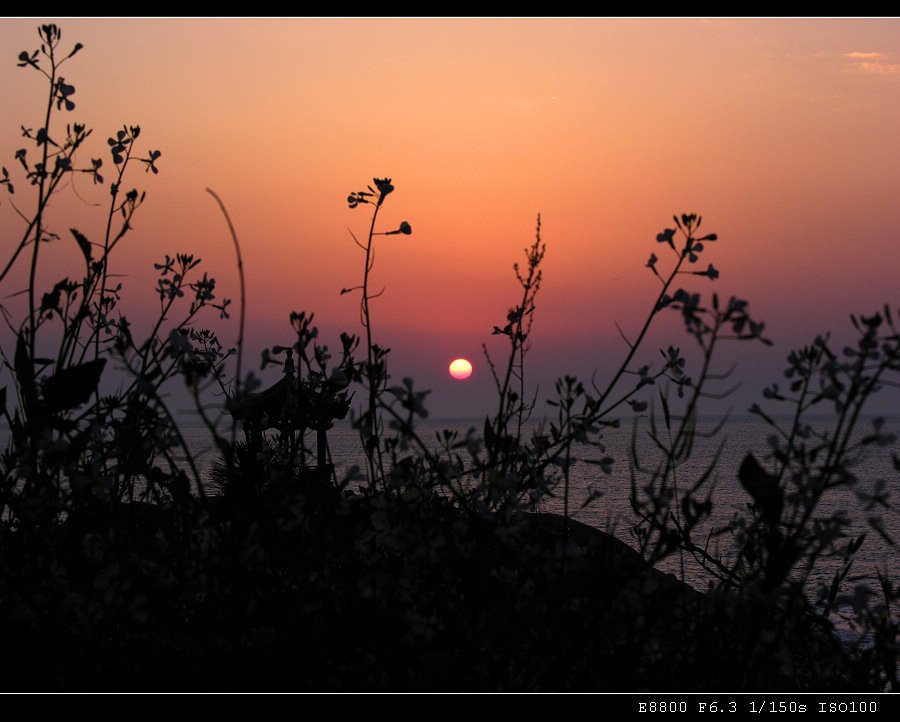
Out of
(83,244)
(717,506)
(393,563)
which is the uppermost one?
(83,244)

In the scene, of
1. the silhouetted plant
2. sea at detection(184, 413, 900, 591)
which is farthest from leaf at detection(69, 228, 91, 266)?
sea at detection(184, 413, 900, 591)

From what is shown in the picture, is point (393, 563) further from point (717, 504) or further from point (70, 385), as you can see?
point (717, 504)

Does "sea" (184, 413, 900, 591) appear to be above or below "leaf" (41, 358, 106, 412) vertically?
below

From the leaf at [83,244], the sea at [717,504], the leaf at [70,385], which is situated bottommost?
the sea at [717,504]

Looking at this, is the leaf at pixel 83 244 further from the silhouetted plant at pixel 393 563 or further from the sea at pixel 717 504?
the sea at pixel 717 504

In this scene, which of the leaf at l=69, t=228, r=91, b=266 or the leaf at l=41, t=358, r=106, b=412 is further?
the leaf at l=69, t=228, r=91, b=266

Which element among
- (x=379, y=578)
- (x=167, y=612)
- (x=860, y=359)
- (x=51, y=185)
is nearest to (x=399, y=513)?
(x=379, y=578)

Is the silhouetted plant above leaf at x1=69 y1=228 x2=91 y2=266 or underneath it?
underneath

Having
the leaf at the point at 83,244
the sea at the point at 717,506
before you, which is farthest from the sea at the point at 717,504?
the leaf at the point at 83,244

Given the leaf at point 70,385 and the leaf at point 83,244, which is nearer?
the leaf at point 70,385

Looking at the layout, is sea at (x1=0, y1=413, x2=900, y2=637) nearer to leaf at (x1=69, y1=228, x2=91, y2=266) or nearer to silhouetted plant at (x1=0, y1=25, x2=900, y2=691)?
silhouetted plant at (x1=0, y1=25, x2=900, y2=691)

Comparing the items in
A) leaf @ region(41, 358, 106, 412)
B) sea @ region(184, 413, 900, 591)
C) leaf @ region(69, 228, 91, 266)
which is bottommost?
sea @ region(184, 413, 900, 591)

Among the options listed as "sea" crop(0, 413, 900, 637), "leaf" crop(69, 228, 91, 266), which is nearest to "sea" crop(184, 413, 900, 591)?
"sea" crop(0, 413, 900, 637)

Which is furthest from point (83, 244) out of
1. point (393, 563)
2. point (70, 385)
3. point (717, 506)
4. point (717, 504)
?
point (717, 506)
